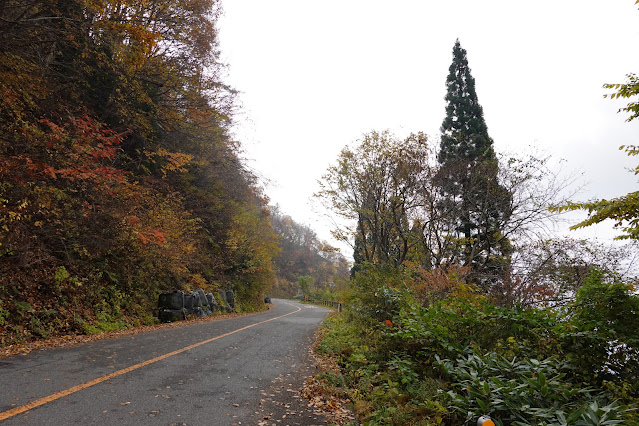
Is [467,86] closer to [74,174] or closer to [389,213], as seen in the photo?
[389,213]

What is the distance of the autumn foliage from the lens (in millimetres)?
8219

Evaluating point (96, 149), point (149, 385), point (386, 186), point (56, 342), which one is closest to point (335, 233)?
point (386, 186)

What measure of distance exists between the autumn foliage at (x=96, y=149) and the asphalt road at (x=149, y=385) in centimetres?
233

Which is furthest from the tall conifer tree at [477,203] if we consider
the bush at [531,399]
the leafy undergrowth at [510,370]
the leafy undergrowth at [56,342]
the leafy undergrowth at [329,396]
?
the leafy undergrowth at [56,342]

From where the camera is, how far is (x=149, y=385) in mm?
4645

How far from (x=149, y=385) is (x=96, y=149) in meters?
7.82

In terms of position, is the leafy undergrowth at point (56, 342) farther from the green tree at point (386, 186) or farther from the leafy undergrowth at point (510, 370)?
the green tree at point (386, 186)

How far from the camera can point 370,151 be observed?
17.0m

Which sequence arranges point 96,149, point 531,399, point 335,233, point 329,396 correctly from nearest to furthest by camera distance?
1. point 531,399
2. point 329,396
3. point 96,149
4. point 335,233

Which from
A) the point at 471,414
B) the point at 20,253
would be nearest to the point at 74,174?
the point at 20,253

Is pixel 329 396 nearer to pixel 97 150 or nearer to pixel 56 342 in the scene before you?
pixel 56 342

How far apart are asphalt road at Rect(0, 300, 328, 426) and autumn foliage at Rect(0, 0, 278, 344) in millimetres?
2329

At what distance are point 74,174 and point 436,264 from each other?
15.1 meters

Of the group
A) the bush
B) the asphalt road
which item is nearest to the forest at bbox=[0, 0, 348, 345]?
the asphalt road
